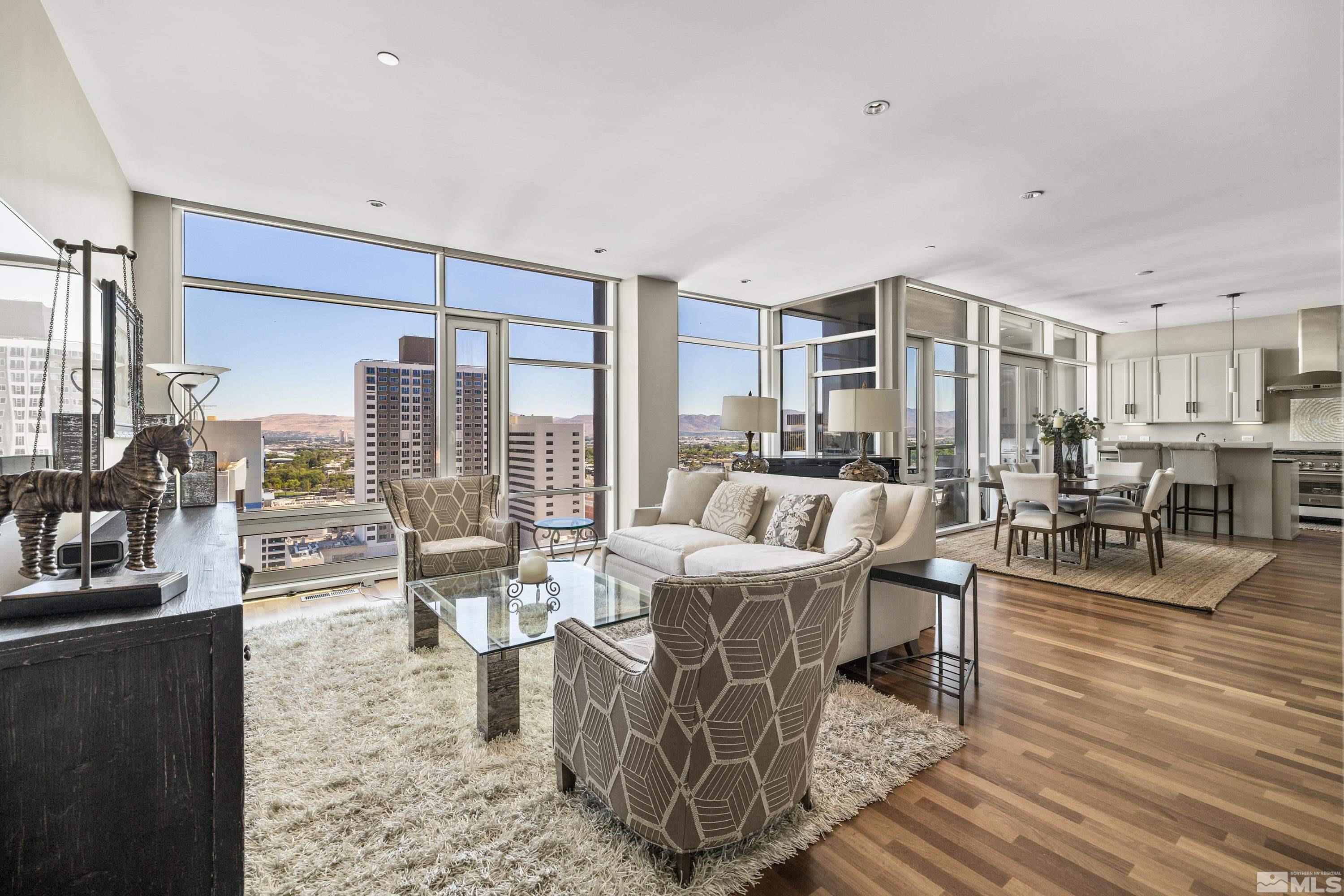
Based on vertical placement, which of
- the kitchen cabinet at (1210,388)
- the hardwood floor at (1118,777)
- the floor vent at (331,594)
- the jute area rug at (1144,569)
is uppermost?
the kitchen cabinet at (1210,388)

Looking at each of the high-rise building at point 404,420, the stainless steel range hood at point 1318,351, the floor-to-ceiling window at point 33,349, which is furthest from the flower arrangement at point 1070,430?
the floor-to-ceiling window at point 33,349

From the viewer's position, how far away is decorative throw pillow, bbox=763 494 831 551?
3.42 m

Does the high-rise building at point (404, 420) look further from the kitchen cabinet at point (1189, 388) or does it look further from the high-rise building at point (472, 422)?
the kitchen cabinet at point (1189, 388)

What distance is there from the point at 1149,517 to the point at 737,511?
11.5 feet

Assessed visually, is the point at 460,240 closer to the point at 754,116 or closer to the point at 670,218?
the point at 670,218

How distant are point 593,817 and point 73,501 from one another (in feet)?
5.10

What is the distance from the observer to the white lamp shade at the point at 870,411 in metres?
3.86

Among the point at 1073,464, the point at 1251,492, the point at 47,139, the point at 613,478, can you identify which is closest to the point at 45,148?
the point at 47,139

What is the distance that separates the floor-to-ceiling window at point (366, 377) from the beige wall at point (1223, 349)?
8.55m

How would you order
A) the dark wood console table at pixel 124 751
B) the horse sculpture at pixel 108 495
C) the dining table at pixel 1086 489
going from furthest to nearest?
the dining table at pixel 1086 489 < the horse sculpture at pixel 108 495 < the dark wood console table at pixel 124 751

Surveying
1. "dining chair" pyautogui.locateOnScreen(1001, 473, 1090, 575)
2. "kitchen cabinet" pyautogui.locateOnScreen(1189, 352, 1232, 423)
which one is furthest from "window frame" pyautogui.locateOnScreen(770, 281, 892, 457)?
"kitchen cabinet" pyautogui.locateOnScreen(1189, 352, 1232, 423)

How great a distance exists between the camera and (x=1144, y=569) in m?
5.04

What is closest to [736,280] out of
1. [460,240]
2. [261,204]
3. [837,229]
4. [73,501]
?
[837,229]

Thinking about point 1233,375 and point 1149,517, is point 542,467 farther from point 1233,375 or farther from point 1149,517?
point 1233,375
